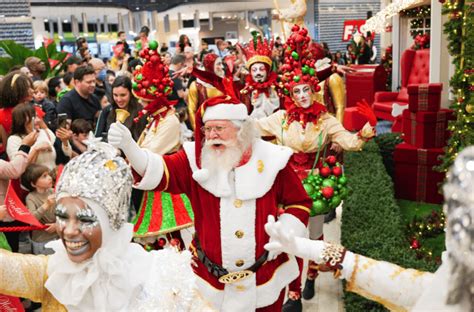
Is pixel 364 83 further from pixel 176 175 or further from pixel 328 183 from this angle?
pixel 176 175

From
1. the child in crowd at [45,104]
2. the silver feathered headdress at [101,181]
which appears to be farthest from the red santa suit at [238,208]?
the child in crowd at [45,104]

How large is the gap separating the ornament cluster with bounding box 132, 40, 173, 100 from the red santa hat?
1.41 metres

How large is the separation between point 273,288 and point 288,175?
59cm

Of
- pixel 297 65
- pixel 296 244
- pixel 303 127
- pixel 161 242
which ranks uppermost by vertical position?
pixel 297 65

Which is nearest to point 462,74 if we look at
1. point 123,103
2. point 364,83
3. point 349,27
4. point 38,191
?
point 123,103

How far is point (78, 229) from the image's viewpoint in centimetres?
216

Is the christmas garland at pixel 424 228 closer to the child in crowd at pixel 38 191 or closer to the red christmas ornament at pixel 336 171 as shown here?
the red christmas ornament at pixel 336 171

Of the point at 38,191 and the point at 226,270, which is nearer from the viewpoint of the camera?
the point at 226,270

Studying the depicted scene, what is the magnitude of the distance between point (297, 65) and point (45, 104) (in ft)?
8.89

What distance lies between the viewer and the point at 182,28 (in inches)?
818

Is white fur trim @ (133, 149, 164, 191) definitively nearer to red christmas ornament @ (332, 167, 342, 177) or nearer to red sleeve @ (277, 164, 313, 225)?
red sleeve @ (277, 164, 313, 225)

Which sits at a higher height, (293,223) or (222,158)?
(222,158)

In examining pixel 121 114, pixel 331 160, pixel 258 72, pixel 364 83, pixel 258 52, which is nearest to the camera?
pixel 331 160

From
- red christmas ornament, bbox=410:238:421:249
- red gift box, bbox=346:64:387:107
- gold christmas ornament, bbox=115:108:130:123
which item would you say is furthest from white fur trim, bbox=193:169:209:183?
red gift box, bbox=346:64:387:107
